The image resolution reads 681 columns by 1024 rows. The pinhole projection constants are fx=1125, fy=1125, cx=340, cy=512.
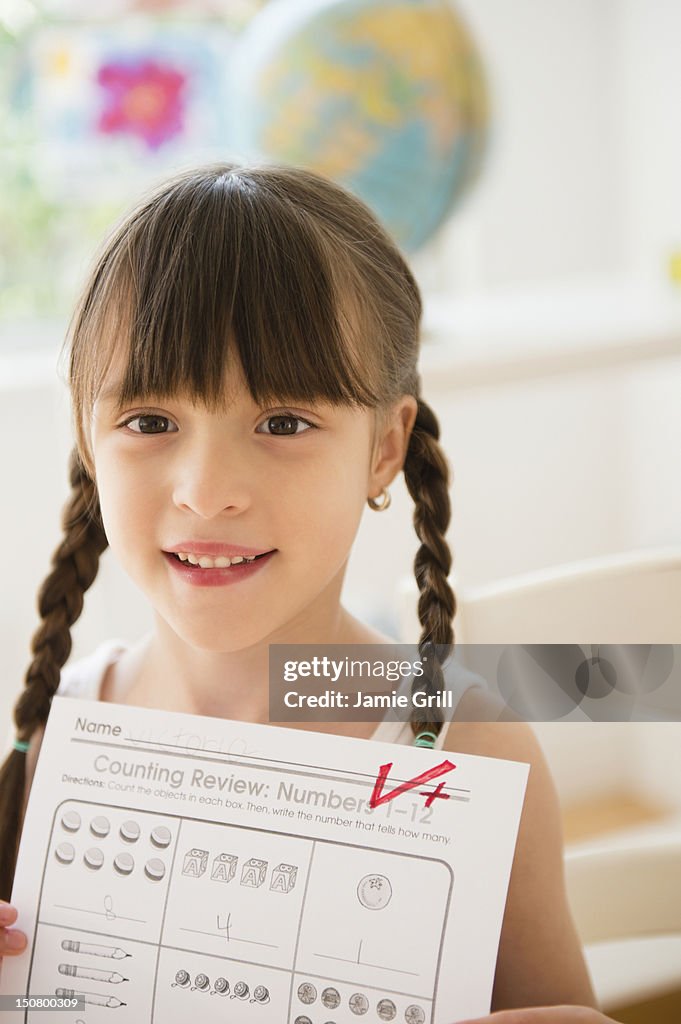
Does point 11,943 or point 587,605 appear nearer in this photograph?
point 11,943

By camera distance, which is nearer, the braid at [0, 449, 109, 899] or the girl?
the girl

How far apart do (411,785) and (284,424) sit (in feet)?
0.67

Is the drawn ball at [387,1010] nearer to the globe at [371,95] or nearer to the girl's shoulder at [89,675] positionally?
the girl's shoulder at [89,675]

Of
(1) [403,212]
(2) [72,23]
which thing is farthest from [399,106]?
(2) [72,23]

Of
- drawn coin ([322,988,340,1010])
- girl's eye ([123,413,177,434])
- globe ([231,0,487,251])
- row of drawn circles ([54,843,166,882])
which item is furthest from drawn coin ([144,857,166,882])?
globe ([231,0,487,251])

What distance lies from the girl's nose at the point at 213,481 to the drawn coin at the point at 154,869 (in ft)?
0.61

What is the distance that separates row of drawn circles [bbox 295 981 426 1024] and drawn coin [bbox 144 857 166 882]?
0.31 feet

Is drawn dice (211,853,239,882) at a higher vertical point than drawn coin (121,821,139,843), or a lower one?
lower

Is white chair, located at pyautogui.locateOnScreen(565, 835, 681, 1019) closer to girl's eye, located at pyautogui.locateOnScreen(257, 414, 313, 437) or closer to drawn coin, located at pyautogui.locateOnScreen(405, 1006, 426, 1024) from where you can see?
drawn coin, located at pyautogui.locateOnScreen(405, 1006, 426, 1024)

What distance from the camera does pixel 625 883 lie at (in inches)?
29.9

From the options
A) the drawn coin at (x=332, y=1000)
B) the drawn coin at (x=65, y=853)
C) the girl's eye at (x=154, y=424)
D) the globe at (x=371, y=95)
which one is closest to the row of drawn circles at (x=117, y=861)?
the drawn coin at (x=65, y=853)

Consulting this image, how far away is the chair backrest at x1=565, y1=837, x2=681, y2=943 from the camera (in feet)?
2.48

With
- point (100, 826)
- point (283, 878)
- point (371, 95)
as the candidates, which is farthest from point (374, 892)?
point (371, 95)

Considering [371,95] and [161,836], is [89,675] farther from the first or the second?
[371,95]
